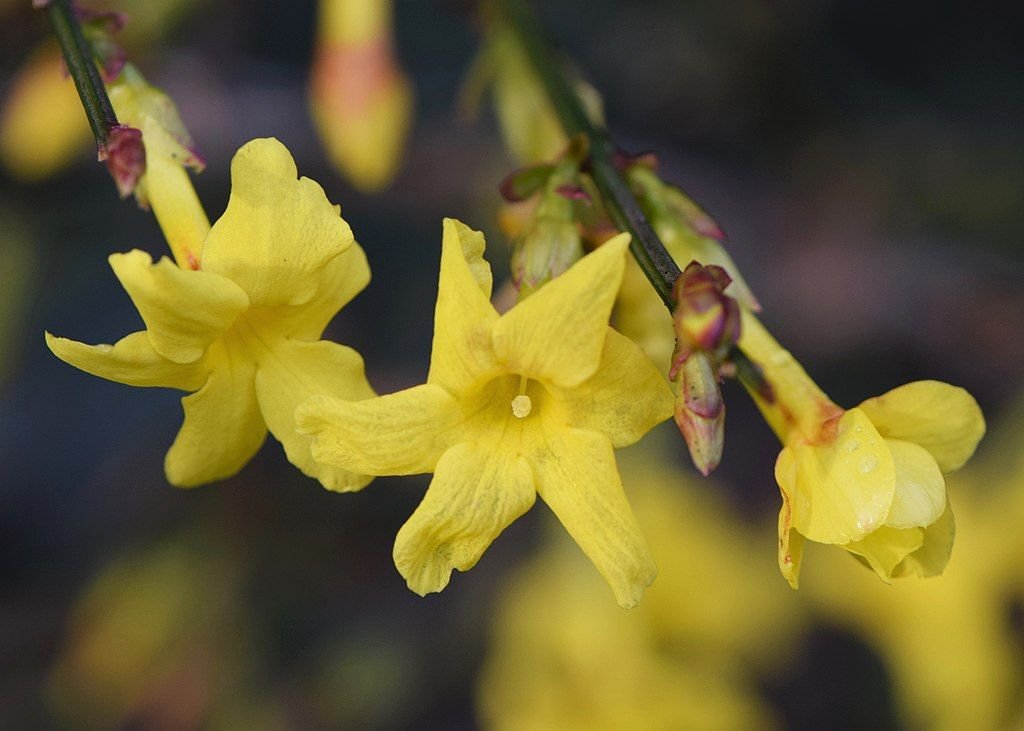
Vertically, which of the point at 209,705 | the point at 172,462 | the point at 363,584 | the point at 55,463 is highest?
the point at 172,462

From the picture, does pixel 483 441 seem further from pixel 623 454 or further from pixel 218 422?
pixel 623 454

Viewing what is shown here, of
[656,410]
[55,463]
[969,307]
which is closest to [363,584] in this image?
[55,463]

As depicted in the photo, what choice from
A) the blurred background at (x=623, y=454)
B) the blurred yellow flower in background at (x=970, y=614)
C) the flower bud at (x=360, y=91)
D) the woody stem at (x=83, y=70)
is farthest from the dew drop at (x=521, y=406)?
the blurred yellow flower in background at (x=970, y=614)

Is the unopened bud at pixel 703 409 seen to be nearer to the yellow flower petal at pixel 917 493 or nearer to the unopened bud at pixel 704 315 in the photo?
the unopened bud at pixel 704 315

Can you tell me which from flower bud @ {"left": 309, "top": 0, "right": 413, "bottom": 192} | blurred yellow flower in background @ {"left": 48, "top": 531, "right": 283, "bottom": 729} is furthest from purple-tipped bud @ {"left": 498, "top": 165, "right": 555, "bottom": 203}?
blurred yellow flower in background @ {"left": 48, "top": 531, "right": 283, "bottom": 729}

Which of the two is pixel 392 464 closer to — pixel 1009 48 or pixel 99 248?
pixel 99 248

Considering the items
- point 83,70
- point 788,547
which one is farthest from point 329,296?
point 788,547
